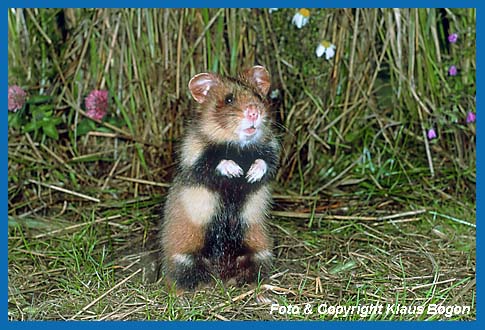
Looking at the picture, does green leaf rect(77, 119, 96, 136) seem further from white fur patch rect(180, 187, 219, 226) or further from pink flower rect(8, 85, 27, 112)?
white fur patch rect(180, 187, 219, 226)

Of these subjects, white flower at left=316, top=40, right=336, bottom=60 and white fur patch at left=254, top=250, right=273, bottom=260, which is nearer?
white fur patch at left=254, top=250, right=273, bottom=260

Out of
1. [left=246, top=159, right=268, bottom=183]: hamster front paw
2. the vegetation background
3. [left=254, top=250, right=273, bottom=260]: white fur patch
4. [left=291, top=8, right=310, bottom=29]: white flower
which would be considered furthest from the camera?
[left=291, top=8, right=310, bottom=29]: white flower

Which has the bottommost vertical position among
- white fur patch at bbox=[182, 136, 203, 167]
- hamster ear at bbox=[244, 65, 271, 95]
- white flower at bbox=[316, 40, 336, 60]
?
white fur patch at bbox=[182, 136, 203, 167]

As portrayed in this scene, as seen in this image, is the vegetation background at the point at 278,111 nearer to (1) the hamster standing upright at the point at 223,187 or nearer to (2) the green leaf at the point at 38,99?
(2) the green leaf at the point at 38,99

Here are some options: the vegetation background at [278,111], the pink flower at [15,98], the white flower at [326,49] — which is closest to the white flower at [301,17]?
the vegetation background at [278,111]

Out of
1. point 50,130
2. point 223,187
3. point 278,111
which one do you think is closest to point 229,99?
point 223,187

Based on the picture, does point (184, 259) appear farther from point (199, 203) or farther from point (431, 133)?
point (431, 133)

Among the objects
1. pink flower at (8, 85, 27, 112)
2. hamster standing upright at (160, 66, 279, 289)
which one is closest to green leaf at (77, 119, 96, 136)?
pink flower at (8, 85, 27, 112)

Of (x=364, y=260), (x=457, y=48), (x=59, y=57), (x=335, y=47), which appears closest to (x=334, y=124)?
(x=335, y=47)
